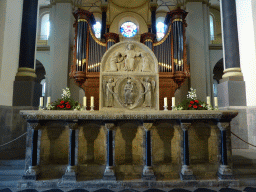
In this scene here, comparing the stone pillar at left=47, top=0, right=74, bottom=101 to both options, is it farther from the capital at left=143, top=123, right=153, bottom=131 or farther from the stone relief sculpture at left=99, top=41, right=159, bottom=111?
the capital at left=143, top=123, right=153, bottom=131

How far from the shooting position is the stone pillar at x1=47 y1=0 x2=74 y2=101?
9.87 m

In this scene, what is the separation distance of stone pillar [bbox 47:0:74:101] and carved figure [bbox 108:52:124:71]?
18.0 feet

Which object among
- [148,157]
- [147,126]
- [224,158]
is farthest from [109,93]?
[224,158]

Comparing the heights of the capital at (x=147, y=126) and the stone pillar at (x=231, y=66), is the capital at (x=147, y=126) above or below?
below

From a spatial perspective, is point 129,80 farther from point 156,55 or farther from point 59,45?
point 59,45

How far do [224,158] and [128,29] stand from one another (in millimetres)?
10720

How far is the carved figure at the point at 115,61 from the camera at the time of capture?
513 cm

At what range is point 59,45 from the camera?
33.3 ft

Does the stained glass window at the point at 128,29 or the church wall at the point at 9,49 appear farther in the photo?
the stained glass window at the point at 128,29

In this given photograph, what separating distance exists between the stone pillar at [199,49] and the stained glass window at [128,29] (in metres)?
3.59

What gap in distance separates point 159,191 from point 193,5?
1029cm

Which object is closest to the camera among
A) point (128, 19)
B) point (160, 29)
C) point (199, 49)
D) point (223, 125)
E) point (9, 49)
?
point (223, 125)

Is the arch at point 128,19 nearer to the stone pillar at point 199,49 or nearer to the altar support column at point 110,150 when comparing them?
the stone pillar at point 199,49

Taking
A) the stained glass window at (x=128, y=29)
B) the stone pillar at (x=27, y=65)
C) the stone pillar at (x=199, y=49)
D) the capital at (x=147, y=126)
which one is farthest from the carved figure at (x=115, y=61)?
the stained glass window at (x=128, y=29)
